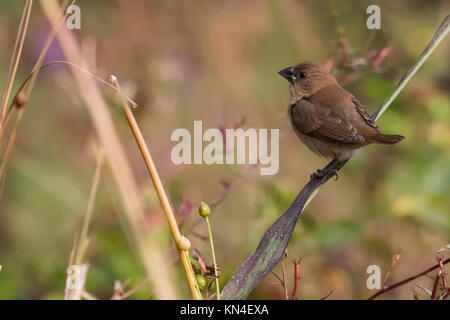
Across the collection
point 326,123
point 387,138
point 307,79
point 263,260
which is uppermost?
point 307,79

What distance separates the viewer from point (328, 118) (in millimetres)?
2305

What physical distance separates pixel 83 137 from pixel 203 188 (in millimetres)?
802

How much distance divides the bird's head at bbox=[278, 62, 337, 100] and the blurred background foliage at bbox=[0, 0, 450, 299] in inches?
3.2

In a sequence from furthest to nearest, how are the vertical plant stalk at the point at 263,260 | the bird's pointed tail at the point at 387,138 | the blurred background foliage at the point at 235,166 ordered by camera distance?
the blurred background foliage at the point at 235,166
the bird's pointed tail at the point at 387,138
the vertical plant stalk at the point at 263,260

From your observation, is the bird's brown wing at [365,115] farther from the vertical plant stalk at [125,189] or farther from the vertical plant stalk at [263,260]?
the vertical plant stalk at [125,189]

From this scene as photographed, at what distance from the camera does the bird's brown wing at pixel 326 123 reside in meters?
2.23

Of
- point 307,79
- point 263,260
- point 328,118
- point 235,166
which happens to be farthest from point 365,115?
point 263,260

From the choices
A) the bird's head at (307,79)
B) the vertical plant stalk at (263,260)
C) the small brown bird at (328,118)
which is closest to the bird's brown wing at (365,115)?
the small brown bird at (328,118)

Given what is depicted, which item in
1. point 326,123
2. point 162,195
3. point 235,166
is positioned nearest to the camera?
point 162,195

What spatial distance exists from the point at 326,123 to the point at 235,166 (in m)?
0.40

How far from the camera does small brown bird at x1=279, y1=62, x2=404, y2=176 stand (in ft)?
7.30

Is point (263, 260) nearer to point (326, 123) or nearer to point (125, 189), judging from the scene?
point (125, 189)

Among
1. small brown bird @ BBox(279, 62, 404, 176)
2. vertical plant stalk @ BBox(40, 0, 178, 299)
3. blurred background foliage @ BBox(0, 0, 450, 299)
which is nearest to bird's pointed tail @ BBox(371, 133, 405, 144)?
small brown bird @ BBox(279, 62, 404, 176)
